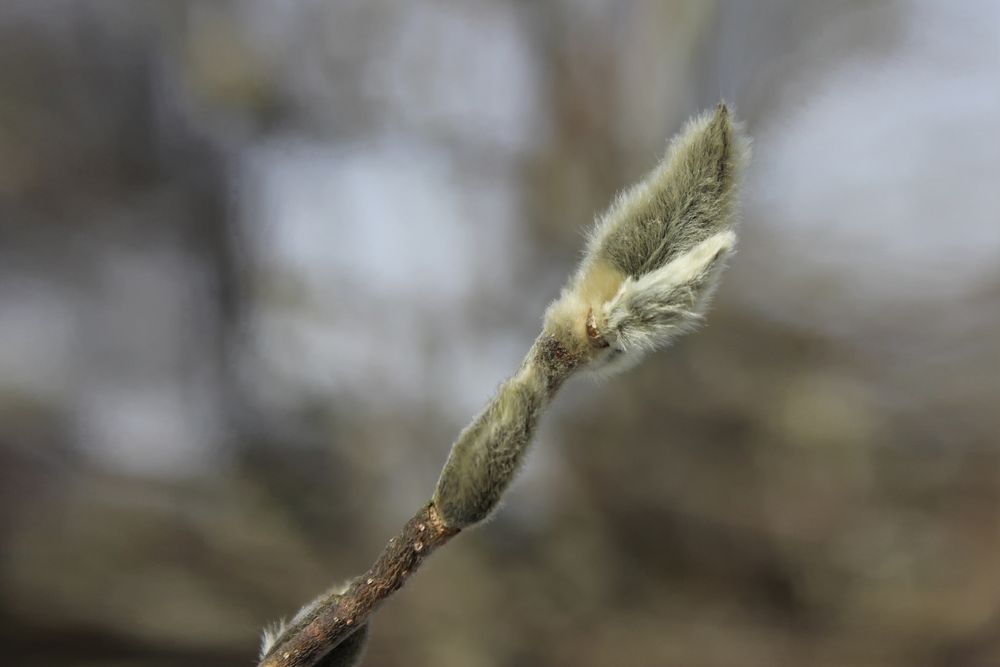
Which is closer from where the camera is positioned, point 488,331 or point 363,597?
point 363,597

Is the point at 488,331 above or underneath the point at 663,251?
above

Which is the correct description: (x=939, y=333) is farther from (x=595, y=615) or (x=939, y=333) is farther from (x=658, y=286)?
(x=658, y=286)

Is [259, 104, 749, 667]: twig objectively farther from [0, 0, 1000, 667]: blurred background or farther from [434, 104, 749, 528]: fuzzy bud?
[0, 0, 1000, 667]: blurred background

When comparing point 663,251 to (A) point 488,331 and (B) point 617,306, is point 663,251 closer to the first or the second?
(B) point 617,306

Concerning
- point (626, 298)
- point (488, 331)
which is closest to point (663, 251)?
point (626, 298)

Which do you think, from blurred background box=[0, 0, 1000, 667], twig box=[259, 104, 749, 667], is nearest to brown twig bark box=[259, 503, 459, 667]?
twig box=[259, 104, 749, 667]

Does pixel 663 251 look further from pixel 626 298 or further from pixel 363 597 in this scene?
pixel 363 597
